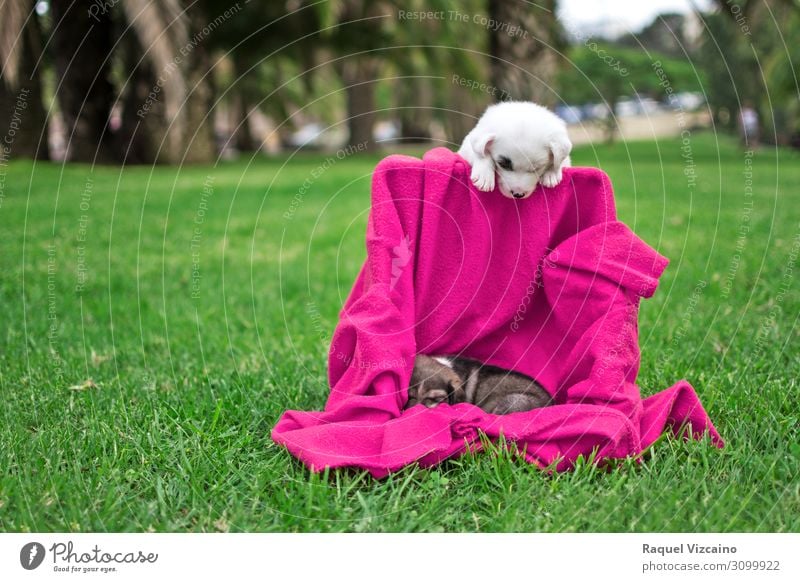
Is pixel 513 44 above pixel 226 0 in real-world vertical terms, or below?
below

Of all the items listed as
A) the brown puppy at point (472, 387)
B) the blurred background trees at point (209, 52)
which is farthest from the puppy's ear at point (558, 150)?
the blurred background trees at point (209, 52)

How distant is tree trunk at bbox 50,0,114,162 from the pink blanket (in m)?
13.5

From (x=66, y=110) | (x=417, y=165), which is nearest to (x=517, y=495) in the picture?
(x=417, y=165)

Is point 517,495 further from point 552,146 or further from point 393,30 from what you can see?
point 393,30

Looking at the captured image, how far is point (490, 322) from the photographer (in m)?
3.63

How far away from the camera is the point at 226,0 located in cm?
1675

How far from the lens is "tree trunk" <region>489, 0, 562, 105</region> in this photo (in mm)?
15180

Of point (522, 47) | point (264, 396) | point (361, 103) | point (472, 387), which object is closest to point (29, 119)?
point (522, 47)

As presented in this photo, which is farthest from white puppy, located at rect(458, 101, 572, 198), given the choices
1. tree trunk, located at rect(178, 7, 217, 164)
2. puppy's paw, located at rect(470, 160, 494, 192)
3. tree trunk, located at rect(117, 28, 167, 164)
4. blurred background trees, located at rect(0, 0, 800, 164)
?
tree trunk, located at rect(117, 28, 167, 164)

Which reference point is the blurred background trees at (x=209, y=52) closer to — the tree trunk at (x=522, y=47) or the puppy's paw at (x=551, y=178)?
the tree trunk at (x=522, y=47)

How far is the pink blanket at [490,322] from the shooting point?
10.5 feet

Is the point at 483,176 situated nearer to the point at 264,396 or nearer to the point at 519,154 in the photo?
the point at 519,154

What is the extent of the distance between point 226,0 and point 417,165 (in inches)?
593
